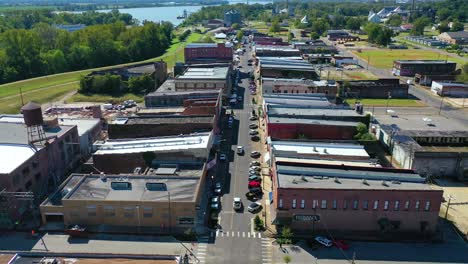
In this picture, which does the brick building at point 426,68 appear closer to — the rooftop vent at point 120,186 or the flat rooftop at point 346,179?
the flat rooftop at point 346,179

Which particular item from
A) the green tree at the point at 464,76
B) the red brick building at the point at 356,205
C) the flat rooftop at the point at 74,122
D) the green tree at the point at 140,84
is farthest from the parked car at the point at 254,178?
the green tree at the point at 464,76

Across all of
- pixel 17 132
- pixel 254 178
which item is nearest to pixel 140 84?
pixel 17 132

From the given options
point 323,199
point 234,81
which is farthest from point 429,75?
point 323,199

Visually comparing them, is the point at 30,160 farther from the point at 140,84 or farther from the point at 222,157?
the point at 140,84

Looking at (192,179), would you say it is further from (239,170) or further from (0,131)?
(0,131)

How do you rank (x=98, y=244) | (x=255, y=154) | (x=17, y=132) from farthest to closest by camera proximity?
(x=255, y=154)
(x=17, y=132)
(x=98, y=244)

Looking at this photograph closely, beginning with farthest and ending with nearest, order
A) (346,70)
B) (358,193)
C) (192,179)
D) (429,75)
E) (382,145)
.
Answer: (346,70), (429,75), (382,145), (192,179), (358,193)

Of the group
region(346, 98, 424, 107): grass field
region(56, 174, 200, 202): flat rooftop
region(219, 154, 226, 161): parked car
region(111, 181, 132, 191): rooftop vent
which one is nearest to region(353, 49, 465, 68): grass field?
region(346, 98, 424, 107): grass field
